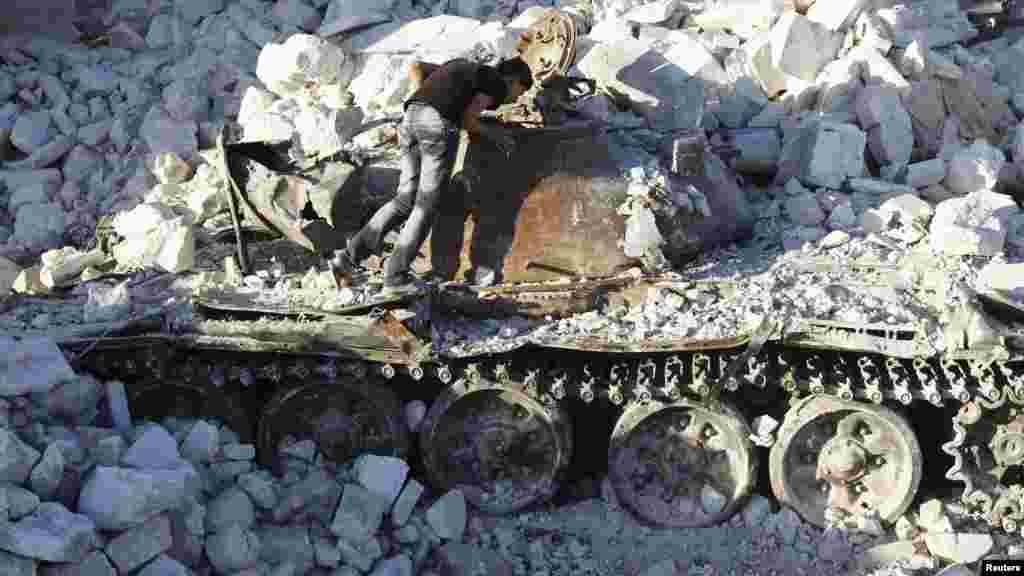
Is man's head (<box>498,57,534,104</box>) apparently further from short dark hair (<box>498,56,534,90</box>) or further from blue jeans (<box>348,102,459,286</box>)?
blue jeans (<box>348,102,459,286</box>)

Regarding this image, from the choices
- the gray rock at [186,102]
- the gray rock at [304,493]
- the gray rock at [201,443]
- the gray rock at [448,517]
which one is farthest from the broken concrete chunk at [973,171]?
the gray rock at [186,102]

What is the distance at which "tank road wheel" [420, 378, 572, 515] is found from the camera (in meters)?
9.01

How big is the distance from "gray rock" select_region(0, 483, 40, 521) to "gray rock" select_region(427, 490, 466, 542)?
279cm

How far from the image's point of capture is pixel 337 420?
30.3 feet

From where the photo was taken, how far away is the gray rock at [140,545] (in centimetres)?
722

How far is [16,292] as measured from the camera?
414 inches

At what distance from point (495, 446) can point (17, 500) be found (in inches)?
134

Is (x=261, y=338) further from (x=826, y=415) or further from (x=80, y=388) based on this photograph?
(x=826, y=415)

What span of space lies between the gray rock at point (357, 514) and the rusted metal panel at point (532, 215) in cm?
175

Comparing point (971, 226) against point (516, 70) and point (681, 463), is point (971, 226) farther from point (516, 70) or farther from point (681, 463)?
point (516, 70)

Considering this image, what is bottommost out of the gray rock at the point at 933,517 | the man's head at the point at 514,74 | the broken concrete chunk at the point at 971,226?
the gray rock at the point at 933,517

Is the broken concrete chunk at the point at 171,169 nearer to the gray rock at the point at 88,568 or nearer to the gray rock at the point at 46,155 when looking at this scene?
the gray rock at the point at 46,155

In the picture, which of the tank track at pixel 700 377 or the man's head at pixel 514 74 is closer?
the tank track at pixel 700 377

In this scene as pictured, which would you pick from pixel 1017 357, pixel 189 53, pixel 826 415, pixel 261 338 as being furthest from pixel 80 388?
pixel 189 53
